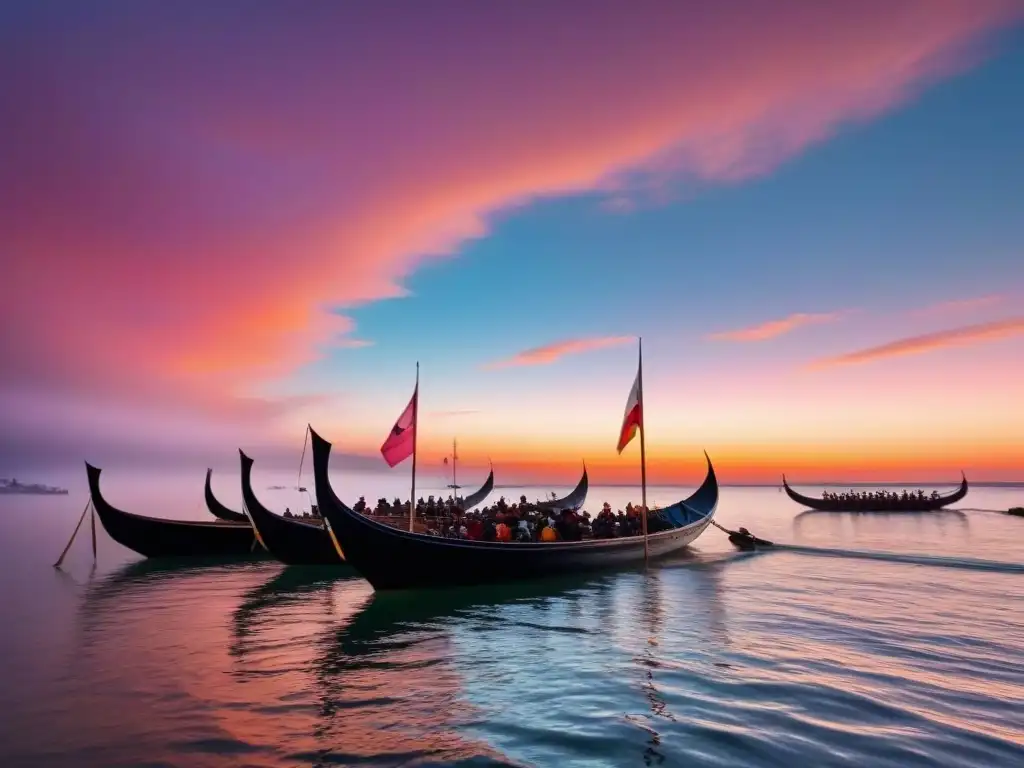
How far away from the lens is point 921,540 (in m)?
28.8

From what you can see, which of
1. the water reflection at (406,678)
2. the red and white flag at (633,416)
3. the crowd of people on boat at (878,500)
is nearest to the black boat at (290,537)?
the water reflection at (406,678)

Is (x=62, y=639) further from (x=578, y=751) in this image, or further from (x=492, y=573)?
(x=578, y=751)

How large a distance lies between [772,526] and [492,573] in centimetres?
3260

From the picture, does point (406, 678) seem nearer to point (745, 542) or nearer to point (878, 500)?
point (745, 542)

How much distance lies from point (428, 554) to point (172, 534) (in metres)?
14.3

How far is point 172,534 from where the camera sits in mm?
21766

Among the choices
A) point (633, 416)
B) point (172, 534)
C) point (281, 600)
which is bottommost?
point (281, 600)

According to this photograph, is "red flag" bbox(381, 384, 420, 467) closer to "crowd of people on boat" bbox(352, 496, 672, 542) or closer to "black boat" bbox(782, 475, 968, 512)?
"crowd of people on boat" bbox(352, 496, 672, 542)

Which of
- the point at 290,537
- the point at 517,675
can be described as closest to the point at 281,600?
the point at 290,537

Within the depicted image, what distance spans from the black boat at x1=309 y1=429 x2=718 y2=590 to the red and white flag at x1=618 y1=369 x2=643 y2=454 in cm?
300

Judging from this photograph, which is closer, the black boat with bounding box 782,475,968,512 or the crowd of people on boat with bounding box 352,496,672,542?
the crowd of people on boat with bounding box 352,496,672,542

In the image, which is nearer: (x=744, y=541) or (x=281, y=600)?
(x=281, y=600)

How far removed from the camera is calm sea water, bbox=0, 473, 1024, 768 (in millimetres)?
5781

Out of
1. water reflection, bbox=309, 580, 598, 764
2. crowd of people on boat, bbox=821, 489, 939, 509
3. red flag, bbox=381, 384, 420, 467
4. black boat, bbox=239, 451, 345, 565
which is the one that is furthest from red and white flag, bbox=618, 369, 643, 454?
crowd of people on boat, bbox=821, 489, 939, 509
